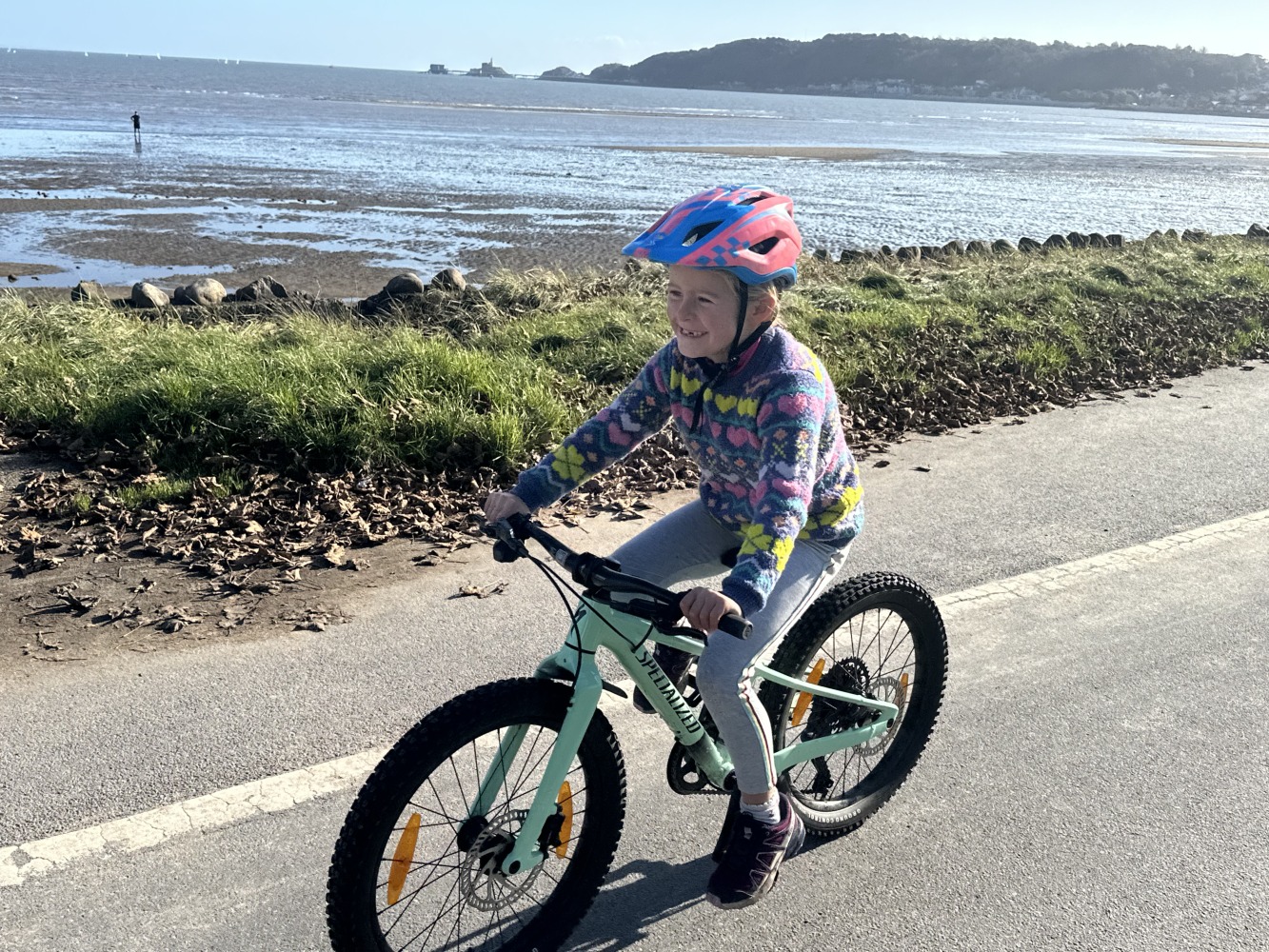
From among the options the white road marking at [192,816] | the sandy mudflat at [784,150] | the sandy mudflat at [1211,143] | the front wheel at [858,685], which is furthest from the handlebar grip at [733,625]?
the sandy mudflat at [1211,143]

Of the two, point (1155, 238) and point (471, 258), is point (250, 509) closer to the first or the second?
point (471, 258)

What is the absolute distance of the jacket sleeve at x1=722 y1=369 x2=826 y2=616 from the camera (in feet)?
9.33

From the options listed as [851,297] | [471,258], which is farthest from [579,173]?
[851,297]

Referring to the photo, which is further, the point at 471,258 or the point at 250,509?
the point at 471,258

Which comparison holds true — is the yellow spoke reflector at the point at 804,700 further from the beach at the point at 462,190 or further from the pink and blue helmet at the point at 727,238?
the beach at the point at 462,190

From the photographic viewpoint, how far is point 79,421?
23.8 ft

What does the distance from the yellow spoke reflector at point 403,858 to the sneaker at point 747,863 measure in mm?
876

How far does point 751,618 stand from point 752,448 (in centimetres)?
47

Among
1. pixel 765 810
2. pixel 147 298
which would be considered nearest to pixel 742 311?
pixel 765 810

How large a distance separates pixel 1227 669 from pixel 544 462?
3554mm

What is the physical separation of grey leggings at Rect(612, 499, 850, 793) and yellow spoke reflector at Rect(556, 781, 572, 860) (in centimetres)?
45

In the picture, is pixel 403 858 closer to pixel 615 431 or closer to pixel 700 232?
pixel 615 431

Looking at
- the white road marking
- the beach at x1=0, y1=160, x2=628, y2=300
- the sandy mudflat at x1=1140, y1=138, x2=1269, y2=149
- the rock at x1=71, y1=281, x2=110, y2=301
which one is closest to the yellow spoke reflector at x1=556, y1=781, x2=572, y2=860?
the white road marking

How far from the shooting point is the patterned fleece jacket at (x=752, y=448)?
2928mm
